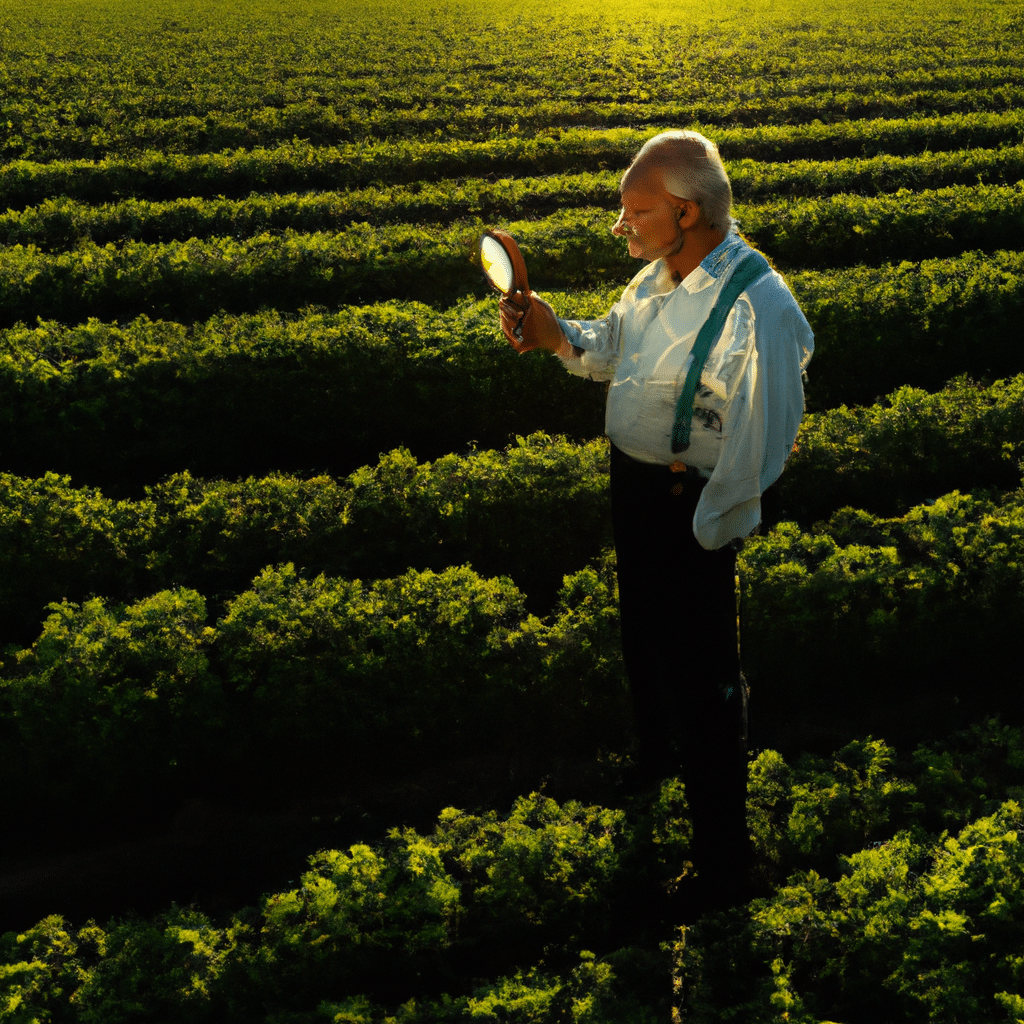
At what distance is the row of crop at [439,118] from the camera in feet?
60.5

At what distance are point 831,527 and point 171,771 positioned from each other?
462 cm

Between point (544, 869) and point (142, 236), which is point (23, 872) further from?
point (142, 236)

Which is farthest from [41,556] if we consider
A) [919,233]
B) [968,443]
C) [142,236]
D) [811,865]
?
[919,233]

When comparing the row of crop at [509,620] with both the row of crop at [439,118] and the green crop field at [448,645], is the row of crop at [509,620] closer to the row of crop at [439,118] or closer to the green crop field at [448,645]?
the green crop field at [448,645]

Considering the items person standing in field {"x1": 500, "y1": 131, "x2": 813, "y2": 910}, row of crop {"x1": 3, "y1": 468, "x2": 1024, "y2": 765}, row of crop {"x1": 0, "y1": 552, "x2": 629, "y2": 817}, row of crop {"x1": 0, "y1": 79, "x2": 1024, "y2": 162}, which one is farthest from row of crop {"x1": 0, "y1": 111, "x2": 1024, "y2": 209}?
person standing in field {"x1": 500, "y1": 131, "x2": 813, "y2": 910}

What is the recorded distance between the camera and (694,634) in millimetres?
3158

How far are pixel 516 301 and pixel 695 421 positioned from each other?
2.78 feet

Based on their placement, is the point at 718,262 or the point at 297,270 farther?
the point at 297,270

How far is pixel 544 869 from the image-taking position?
388 cm

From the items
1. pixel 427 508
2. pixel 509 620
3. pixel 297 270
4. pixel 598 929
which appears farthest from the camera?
pixel 297 270

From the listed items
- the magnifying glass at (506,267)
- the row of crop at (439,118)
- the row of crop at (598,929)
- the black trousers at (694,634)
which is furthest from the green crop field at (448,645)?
the row of crop at (439,118)

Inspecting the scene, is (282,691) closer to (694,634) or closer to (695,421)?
(694,634)

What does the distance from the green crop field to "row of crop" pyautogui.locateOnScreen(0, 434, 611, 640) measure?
0.03 meters

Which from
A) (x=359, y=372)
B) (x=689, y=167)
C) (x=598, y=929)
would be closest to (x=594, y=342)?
(x=689, y=167)
